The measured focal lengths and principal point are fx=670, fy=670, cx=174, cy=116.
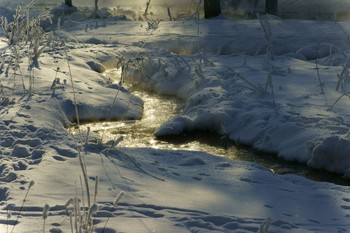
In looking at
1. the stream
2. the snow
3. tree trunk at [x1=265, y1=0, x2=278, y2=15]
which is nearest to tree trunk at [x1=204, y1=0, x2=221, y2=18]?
tree trunk at [x1=265, y1=0, x2=278, y2=15]

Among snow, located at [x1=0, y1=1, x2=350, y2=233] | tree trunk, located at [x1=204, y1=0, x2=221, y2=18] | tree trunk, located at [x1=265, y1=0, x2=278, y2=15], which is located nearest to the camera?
snow, located at [x1=0, y1=1, x2=350, y2=233]

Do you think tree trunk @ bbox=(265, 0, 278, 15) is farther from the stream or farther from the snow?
the stream

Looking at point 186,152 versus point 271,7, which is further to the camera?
point 271,7

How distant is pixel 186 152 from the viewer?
20.7 ft

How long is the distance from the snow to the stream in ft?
0.37

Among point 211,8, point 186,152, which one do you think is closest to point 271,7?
point 211,8

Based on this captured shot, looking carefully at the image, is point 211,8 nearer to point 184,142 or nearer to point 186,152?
point 184,142

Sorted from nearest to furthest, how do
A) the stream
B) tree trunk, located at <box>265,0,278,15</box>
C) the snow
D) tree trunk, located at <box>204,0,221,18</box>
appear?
the snow
the stream
tree trunk, located at <box>204,0,221,18</box>
tree trunk, located at <box>265,0,278,15</box>

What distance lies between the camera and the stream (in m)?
6.33

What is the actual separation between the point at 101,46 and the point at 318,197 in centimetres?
832

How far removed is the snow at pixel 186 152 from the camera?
450 cm

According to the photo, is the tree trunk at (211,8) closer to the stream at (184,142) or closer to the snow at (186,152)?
the snow at (186,152)

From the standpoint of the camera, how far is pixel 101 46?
1285 cm

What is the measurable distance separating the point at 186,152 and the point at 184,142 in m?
0.96
